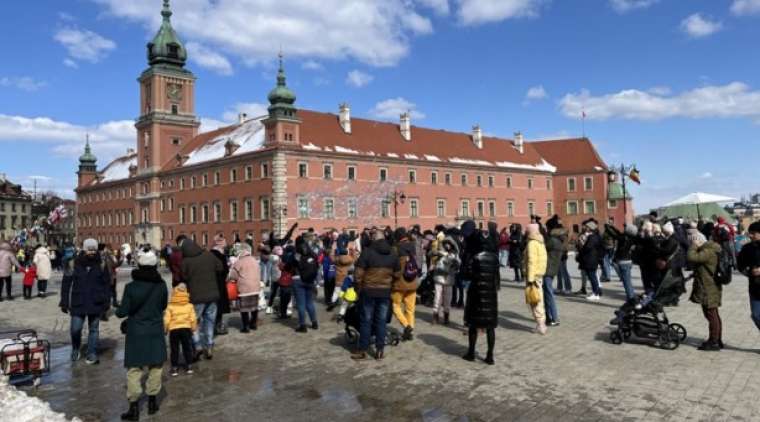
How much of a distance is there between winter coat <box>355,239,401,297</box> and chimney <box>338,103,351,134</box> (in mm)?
47925

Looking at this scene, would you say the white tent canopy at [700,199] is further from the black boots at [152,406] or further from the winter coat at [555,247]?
the black boots at [152,406]

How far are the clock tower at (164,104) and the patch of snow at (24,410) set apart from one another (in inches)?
2445

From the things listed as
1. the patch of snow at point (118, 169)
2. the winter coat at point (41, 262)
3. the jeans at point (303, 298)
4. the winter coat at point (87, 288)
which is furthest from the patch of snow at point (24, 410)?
the patch of snow at point (118, 169)

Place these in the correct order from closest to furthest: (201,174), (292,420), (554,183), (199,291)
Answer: (292,420) < (199,291) < (201,174) < (554,183)

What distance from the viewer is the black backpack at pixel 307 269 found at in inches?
400

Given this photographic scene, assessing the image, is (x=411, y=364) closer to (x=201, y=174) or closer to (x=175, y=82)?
(x=201, y=174)

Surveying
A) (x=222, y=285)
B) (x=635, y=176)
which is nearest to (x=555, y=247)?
(x=222, y=285)

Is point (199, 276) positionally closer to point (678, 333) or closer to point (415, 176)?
point (678, 333)

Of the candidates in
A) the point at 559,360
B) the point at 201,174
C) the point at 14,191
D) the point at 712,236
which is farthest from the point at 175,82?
the point at 559,360

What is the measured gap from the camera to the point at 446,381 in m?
6.90

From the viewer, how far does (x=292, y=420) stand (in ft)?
18.5

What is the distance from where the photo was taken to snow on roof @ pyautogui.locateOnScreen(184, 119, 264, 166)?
5275 centimetres

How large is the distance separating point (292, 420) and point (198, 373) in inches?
103

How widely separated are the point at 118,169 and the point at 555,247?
79391 mm
